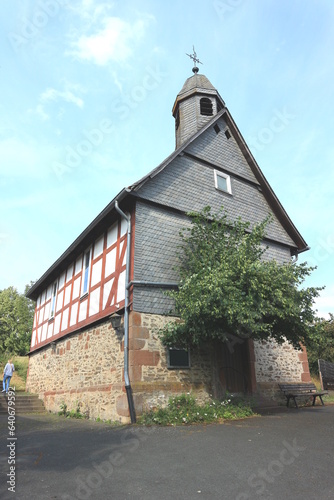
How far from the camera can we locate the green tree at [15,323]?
37781 mm

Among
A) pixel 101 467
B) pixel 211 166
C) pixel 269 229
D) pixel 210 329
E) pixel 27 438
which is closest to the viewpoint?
pixel 101 467

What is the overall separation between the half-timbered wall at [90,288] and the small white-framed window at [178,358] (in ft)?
6.05

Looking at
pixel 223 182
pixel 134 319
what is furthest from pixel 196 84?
pixel 134 319

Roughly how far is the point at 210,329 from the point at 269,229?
6.80 meters

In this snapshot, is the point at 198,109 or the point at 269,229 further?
the point at 198,109

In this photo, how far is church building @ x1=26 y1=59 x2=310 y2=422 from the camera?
955 cm

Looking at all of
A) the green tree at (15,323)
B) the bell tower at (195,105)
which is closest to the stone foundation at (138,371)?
the bell tower at (195,105)

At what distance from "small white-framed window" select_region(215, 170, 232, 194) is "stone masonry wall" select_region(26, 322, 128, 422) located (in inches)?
250

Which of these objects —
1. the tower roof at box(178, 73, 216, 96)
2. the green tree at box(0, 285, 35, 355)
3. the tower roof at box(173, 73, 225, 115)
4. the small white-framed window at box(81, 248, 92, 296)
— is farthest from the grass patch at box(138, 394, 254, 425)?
the green tree at box(0, 285, 35, 355)

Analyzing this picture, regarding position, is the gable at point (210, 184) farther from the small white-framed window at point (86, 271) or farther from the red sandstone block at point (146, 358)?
the red sandstone block at point (146, 358)

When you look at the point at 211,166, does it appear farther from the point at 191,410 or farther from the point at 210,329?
the point at 191,410

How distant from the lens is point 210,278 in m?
8.42

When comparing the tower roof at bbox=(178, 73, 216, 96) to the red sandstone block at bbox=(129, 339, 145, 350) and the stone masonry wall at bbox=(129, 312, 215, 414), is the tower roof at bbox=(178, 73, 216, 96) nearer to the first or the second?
the stone masonry wall at bbox=(129, 312, 215, 414)

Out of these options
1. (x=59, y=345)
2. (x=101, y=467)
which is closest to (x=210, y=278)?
(x=101, y=467)
